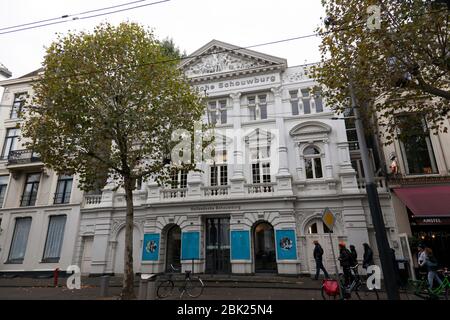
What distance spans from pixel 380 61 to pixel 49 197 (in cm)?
2261

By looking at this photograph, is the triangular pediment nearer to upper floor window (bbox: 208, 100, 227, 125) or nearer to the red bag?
upper floor window (bbox: 208, 100, 227, 125)

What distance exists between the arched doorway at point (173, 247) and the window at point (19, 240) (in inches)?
441

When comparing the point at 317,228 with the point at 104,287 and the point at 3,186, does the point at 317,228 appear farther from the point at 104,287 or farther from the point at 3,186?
the point at 3,186

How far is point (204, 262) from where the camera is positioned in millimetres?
16344

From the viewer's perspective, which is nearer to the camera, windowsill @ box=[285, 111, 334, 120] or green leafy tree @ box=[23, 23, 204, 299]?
green leafy tree @ box=[23, 23, 204, 299]

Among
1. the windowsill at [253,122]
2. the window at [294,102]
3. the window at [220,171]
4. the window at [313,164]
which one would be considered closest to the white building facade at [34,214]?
the window at [220,171]

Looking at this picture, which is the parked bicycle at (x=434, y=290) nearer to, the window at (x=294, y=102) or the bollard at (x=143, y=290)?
the bollard at (x=143, y=290)

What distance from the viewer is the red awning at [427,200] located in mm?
12391

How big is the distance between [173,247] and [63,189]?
1001cm

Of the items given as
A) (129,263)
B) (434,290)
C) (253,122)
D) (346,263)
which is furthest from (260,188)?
(434,290)

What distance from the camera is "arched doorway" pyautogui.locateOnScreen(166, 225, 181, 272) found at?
A: 677 inches

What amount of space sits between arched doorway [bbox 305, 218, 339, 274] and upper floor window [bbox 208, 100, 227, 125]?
9290 millimetres

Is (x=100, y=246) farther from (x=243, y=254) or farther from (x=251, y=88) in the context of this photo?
(x=251, y=88)

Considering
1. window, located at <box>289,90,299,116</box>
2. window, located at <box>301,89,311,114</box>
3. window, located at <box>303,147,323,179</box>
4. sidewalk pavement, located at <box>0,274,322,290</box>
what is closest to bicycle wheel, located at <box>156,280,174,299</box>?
sidewalk pavement, located at <box>0,274,322,290</box>
